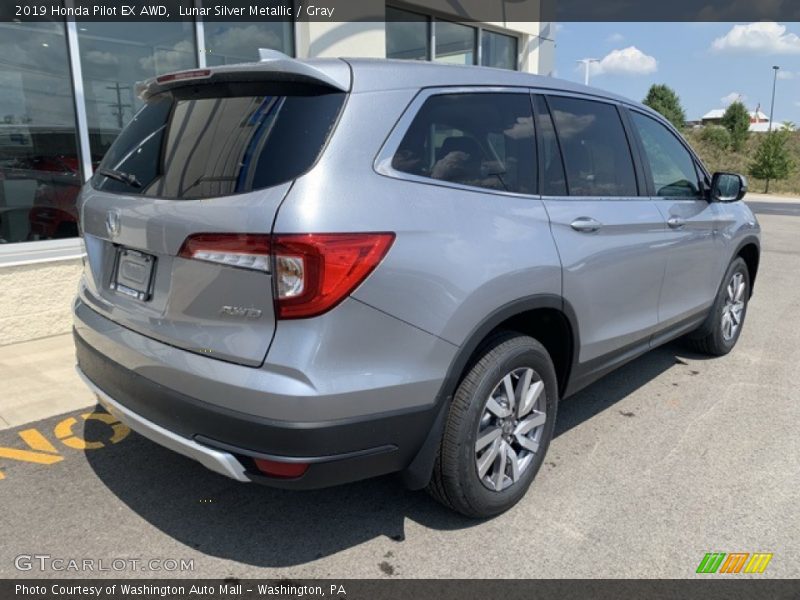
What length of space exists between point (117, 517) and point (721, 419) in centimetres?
335

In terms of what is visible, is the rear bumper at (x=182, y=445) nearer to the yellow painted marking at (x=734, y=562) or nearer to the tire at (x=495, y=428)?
the tire at (x=495, y=428)

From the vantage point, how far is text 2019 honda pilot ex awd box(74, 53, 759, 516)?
2.02m

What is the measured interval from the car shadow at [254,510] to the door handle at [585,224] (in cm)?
141

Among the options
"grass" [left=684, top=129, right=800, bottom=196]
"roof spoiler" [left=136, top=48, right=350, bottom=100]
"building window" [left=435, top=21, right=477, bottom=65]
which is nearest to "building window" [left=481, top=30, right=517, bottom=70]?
"building window" [left=435, top=21, right=477, bottom=65]

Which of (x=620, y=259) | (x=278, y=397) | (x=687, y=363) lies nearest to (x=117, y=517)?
(x=278, y=397)

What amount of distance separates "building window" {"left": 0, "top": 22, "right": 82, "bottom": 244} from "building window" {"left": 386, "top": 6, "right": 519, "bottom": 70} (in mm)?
4018

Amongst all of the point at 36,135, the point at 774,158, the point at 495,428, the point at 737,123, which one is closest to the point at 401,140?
the point at 495,428

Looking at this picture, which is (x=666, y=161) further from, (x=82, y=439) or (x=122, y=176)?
(x=82, y=439)

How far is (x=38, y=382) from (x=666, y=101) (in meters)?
64.7

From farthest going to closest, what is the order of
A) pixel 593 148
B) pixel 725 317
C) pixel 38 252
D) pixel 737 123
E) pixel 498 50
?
pixel 737 123 → pixel 498 50 → pixel 38 252 → pixel 725 317 → pixel 593 148

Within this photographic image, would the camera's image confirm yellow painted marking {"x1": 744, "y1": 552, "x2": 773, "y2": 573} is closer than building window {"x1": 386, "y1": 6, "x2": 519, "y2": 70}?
Yes

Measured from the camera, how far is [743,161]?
4800 cm

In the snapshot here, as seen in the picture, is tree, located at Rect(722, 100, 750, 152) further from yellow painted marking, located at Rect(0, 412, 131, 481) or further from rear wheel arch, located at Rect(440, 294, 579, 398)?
yellow painted marking, located at Rect(0, 412, 131, 481)

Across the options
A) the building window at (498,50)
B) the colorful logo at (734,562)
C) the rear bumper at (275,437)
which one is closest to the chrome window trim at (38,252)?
the rear bumper at (275,437)
